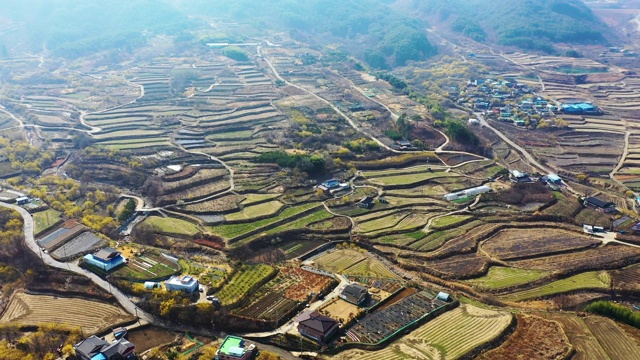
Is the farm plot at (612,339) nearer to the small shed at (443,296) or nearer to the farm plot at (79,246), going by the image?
the small shed at (443,296)

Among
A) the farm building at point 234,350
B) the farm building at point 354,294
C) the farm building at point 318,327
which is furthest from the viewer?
the farm building at point 354,294

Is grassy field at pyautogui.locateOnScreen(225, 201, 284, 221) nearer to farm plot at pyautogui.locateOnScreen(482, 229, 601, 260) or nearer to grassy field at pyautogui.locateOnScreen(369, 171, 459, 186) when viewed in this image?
grassy field at pyautogui.locateOnScreen(369, 171, 459, 186)

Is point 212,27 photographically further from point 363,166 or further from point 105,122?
point 363,166

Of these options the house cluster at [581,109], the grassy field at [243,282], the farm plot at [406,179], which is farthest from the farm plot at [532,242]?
the house cluster at [581,109]

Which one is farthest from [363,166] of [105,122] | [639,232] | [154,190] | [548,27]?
[548,27]

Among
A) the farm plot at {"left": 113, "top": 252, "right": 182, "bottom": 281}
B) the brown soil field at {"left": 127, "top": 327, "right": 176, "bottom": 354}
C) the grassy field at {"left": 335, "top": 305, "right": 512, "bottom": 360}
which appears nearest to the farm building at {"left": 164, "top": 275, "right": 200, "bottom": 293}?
the farm plot at {"left": 113, "top": 252, "right": 182, "bottom": 281}

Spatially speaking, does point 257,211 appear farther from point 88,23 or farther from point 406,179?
point 88,23
